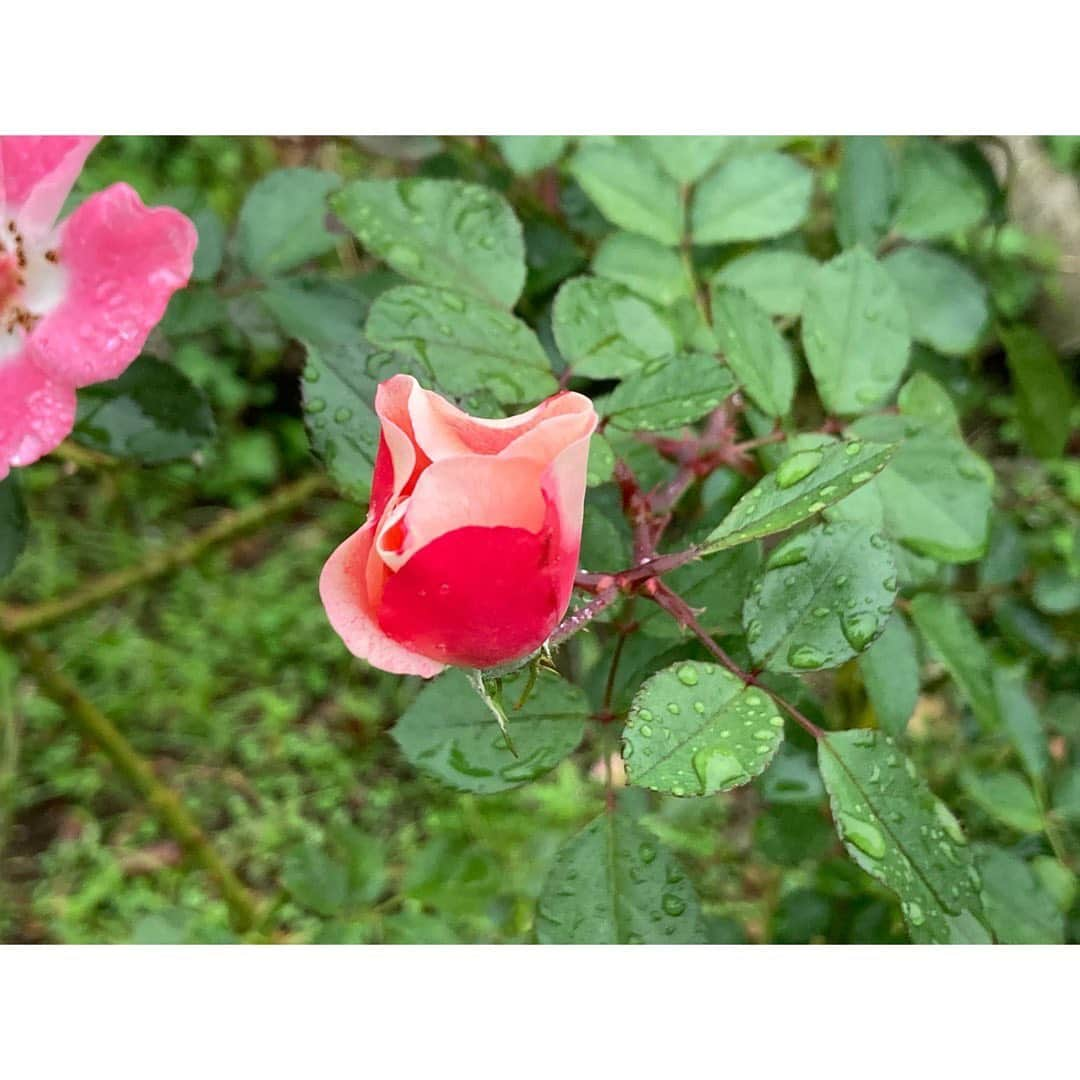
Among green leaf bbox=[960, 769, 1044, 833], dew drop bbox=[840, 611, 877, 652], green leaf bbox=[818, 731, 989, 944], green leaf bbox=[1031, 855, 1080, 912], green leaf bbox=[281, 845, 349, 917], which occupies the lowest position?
green leaf bbox=[1031, 855, 1080, 912]

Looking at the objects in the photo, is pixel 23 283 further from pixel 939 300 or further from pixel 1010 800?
pixel 1010 800

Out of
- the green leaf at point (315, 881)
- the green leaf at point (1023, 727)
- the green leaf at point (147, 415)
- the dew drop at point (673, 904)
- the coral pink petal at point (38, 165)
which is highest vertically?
the coral pink petal at point (38, 165)

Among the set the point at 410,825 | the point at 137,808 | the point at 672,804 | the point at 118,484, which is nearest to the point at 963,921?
the point at 672,804

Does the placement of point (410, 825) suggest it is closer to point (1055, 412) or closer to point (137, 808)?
point (137, 808)

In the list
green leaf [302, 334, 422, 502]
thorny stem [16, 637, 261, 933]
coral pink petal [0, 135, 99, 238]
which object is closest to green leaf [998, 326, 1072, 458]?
green leaf [302, 334, 422, 502]

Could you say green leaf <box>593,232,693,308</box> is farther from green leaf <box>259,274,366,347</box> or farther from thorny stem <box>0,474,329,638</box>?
thorny stem <box>0,474,329,638</box>

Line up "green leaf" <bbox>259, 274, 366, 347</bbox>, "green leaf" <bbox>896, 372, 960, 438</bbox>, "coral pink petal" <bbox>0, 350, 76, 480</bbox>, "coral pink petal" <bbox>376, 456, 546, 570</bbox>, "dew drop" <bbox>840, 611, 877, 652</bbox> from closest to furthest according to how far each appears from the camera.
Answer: "coral pink petal" <bbox>376, 456, 546, 570</bbox> < "dew drop" <bbox>840, 611, 877, 652</bbox> < "coral pink petal" <bbox>0, 350, 76, 480</bbox> < "green leaf" <bbox>896, 372, 960, 438</bbox> < "green leaf" <bbox>259, 274, 366, 347</bbox>

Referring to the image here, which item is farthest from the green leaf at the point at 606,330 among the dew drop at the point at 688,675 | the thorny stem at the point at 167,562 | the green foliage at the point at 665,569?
the thorny stem at the point at 167,562

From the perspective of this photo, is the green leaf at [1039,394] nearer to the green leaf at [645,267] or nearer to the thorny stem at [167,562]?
the green leaf at [645,267]
